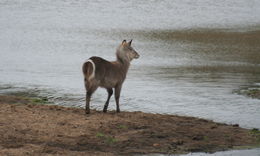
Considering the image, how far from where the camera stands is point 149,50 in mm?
22109

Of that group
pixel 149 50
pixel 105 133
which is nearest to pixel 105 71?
pixel 105 133

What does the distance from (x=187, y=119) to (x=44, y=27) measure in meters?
17.9

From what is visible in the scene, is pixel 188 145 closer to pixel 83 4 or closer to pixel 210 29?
pixel 210 29

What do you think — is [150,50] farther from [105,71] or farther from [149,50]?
[105,71]

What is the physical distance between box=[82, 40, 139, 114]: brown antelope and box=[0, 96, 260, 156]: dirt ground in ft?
1.75

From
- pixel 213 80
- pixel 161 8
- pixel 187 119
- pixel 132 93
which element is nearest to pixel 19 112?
pixel 187 119

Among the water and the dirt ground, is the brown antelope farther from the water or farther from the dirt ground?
the water

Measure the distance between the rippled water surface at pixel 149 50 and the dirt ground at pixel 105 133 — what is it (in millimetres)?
1827

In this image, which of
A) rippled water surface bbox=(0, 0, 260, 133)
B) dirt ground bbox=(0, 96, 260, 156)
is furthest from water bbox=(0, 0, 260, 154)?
dirt ground bbox=(0, 96, 260, 156)

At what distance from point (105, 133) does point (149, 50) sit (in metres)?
13.0

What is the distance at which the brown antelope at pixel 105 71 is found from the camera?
1043 cm

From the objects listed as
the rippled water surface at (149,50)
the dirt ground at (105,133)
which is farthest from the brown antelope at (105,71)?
the rippled water surface at (149,50)

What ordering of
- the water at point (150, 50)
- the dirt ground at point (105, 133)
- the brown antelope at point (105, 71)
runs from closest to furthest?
the dirt ground at point (105, 133), the brown antelope at point (105, 71), the water at point (150, 50)

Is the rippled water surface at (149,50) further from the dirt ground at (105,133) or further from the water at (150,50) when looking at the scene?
the dirt ground at (105,133)
